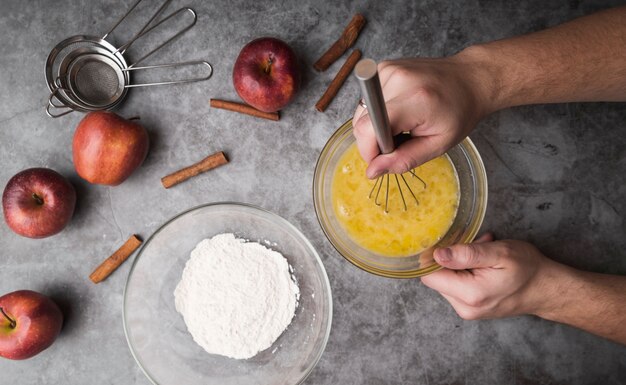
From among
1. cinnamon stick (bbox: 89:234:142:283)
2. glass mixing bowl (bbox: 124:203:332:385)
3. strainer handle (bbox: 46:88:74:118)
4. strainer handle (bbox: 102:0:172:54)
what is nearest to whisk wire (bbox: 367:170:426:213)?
glass mixing bowl (bbox: 124:203:332:385)

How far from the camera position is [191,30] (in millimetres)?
1651

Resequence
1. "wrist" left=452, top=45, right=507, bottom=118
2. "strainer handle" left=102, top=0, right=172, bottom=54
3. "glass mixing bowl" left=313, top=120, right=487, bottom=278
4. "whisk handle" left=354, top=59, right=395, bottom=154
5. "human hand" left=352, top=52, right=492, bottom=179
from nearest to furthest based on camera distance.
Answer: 1. "whisk handle" left=354, top=59, right=395, bottom=154
2. "human hand" left=352, top=52, right=492, bottom=179
3. "wrist" left=452, top=45, right=507, bottom=118
4. "glass mixing bowl" left=313, top=120, right=487, bottom=278
5. "strainer handle" left=102, top=0, right=172, bottom=54

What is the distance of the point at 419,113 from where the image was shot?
1188 millimetres

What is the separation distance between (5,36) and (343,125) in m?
1.09

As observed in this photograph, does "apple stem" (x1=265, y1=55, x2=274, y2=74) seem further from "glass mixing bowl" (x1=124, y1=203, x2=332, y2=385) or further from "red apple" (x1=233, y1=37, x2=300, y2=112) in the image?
"glass mixing bowl" (x1=124, y1=203, x2=332, y2=385)

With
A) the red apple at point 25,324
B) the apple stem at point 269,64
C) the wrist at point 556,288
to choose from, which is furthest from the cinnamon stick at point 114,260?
the wrist at point 556,288

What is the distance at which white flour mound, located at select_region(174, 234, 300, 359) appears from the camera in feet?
5.00

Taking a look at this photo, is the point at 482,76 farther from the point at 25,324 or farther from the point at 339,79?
the point at 25,324

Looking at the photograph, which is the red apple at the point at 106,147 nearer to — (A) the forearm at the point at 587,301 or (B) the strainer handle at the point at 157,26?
(B) the strainer handle at the point at 157,26

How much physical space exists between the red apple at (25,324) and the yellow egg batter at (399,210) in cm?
89

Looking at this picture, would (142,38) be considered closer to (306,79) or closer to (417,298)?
(306,79)

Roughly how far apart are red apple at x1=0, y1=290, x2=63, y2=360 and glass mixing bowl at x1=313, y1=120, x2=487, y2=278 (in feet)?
2.76

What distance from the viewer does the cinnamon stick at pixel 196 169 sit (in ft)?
5.26

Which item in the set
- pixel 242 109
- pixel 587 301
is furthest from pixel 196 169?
pixel 587 301
